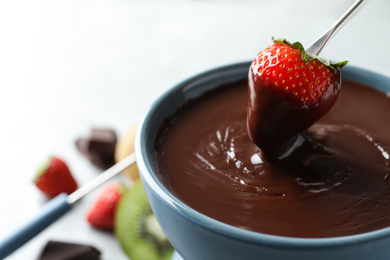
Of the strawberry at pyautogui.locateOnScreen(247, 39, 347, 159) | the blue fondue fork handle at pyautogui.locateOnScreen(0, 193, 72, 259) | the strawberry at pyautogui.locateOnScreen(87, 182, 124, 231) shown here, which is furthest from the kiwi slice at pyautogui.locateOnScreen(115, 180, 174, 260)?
the strawberry at pyautogui.locateOnScreen(247, 39, 347, 159)

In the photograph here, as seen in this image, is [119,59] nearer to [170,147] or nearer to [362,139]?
[170,147]

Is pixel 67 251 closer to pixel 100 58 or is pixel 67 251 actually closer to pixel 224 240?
pixel 224 240

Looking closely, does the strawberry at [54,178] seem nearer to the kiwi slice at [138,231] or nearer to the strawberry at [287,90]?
the kiwi slice at [138,231]

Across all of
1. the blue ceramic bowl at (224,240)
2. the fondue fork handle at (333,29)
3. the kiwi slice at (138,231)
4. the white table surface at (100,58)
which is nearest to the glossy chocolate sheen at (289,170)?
the blue ceramic bowl at (224,240)

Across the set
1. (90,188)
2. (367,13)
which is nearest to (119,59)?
(90,188)

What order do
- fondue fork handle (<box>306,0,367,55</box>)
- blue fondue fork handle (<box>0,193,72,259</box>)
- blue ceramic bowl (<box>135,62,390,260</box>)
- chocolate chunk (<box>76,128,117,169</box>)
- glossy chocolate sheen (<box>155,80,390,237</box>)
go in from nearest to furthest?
blue ceramic bowl (<box>135,62,390,260</box>) < glossy chocolate sheen (<box>155,80,390,237</box>) < fondue fork handle (<box>306,0,367,55</box>) < blue fondue fork handle (<box>0,193,72,259</box>) < chocolate chunk (<box>76,128,117,169</box>)

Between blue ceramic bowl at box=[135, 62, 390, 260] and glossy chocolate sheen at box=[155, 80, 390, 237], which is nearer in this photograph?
blue ceramic bowl at box=[135, 62, 390, 260]

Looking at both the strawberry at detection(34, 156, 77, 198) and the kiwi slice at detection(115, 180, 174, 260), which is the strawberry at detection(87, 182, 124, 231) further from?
the strawberry at detection(34, 156, 77, 198)
